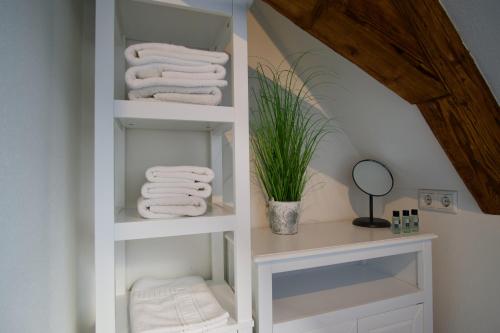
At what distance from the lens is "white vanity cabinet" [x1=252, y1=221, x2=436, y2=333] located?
929 mm

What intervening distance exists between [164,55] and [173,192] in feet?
1.31

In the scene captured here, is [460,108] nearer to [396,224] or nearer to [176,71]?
[396,224]

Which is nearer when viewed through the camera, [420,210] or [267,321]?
[267,321]

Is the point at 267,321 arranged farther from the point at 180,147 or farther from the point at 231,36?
the point at 231,36

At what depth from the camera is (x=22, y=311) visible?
487mm

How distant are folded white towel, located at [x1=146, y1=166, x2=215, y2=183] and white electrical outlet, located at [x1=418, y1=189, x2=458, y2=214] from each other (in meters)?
1.13

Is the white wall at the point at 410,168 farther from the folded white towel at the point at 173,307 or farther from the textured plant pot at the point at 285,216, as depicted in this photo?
the folded white towel at the point at 173,307

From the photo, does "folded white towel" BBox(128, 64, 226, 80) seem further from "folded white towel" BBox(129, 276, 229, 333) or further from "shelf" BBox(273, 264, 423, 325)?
"shelf" BBox(273, 264, 423, 325)

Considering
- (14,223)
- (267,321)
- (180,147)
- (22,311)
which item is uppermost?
(180,147)

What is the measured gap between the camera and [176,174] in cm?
83

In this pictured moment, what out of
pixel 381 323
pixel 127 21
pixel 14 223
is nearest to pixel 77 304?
pixel 14 223

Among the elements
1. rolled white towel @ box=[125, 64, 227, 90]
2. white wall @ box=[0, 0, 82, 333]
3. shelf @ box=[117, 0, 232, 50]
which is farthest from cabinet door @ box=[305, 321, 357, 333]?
shelf @ box=[117, 0, 232, 50]

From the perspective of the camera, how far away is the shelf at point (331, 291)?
40.3 inches

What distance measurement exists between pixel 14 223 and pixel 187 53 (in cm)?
58
